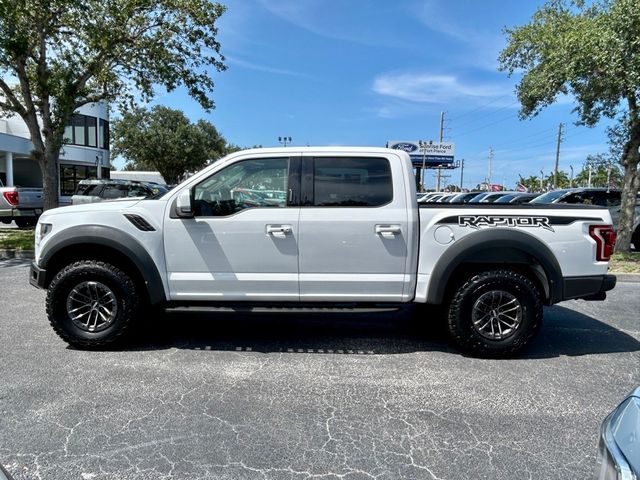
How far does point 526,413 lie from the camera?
345cm

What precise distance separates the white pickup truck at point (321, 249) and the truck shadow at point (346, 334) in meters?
0.42

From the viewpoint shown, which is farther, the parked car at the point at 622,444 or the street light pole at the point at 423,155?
the street light pole at the point at 423,155

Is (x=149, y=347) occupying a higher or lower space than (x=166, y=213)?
lower

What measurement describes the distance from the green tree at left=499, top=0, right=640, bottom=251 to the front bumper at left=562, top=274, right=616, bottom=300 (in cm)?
561

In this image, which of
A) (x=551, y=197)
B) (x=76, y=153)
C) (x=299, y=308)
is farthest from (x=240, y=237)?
(x=76, y=153)

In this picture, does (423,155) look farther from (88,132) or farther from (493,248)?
(493,248)

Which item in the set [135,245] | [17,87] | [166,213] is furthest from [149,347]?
[17,87]

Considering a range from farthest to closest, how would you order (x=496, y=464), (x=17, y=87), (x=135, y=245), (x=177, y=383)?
(x=17, y=87), (x=135, y=245), (x=177, y=383), (x=496, y=464)

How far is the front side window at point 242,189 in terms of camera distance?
14.6ft

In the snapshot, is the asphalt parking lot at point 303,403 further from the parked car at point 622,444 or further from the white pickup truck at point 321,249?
the parked car at point 622,444

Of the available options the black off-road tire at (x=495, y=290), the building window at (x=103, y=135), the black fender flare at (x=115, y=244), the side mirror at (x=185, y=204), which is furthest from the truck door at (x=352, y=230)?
the building window at (x=103, y=135)

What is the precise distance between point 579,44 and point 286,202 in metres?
7.42

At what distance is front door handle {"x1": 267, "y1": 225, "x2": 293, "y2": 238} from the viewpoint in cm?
435

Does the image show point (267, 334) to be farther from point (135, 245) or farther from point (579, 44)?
point (579, 44)
